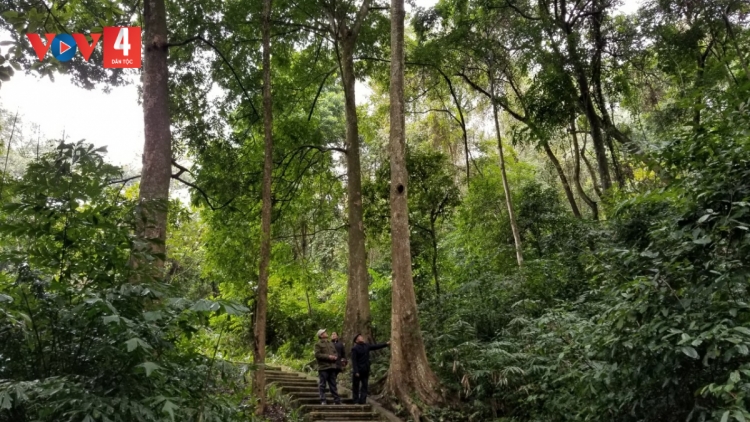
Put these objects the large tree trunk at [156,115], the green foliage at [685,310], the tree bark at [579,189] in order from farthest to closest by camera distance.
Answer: the tree bark at [579,189] → the large tree trunk at [156,115] → the green foliage at [685,310]

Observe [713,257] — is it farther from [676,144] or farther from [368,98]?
[368,98]

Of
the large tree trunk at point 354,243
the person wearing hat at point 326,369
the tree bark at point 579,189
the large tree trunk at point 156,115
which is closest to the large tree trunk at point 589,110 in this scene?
the tree bark at point 579,189

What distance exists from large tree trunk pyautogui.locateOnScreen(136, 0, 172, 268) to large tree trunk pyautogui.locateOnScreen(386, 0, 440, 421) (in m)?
3.92

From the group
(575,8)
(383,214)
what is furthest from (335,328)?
(575,8)

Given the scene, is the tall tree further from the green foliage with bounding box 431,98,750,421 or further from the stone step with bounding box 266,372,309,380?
the green foliage with bounding box 431,98,750,421

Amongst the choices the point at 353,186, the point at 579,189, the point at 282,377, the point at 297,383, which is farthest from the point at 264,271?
the point at 579,189

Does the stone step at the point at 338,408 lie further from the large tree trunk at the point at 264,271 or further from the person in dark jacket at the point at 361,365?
the large tree trunk at the point at 264,271

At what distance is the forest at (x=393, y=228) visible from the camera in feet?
9.52

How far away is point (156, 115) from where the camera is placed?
20.1 feet

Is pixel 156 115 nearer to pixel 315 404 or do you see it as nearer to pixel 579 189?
pixel 315 404

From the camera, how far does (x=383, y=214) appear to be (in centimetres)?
1318

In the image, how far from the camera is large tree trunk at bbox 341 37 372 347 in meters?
10.7

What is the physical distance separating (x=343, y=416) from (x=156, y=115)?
5645 mm

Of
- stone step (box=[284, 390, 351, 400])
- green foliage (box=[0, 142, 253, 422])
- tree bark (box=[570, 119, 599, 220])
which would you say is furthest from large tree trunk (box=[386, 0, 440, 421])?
tree bark (box=[570, 119, 599, 220])
